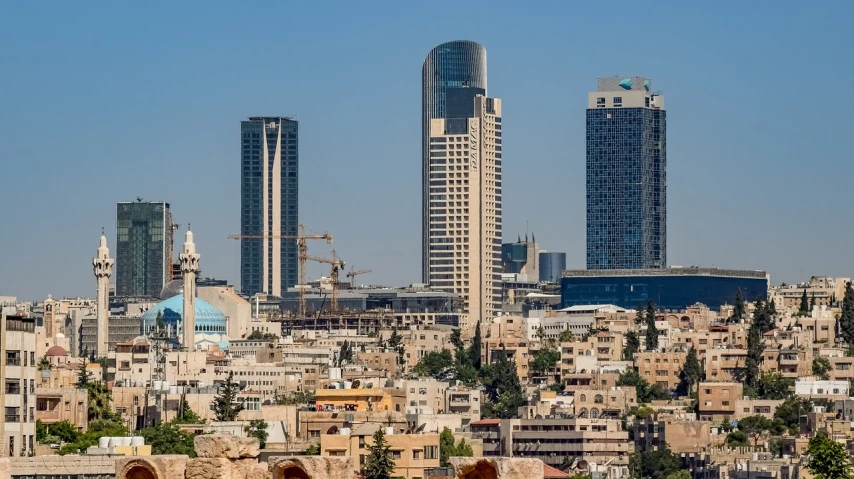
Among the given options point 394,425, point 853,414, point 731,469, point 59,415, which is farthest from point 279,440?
point 853,414

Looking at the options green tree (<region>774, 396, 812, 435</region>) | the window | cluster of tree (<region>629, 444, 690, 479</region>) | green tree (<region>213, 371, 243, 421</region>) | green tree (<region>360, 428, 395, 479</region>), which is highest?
green tree (<region>213, 371, 243, 421</region>)

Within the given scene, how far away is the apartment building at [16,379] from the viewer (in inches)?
2283

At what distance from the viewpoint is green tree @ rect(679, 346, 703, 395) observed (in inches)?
7613

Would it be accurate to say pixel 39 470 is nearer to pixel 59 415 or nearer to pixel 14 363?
pixel 14 363

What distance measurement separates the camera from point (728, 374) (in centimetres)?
19575

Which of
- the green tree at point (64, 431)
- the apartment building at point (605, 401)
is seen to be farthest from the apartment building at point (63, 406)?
the apartment building at point (605, 401)

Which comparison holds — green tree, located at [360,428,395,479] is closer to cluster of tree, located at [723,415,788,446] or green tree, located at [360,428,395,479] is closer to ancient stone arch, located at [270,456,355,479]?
ancient stone arch, located at [270,456,355,479]

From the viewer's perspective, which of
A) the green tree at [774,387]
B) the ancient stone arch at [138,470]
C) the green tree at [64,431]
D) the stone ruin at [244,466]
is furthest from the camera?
the green tree at [774,387]

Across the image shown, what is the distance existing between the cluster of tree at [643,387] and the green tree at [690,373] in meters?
1.90

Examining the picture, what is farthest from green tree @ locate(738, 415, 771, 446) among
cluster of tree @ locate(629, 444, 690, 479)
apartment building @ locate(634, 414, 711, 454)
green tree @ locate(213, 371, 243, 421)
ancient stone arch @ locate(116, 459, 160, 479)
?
ancient stone arch @ locate(116, 459, 160, 479)

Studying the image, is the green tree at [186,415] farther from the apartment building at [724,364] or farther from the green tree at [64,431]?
the apartment building at [724,364]

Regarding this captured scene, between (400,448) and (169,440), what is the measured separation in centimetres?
1091

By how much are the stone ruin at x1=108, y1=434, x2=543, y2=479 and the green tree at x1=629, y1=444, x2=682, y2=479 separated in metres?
123

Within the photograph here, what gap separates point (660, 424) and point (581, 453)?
252 inches
